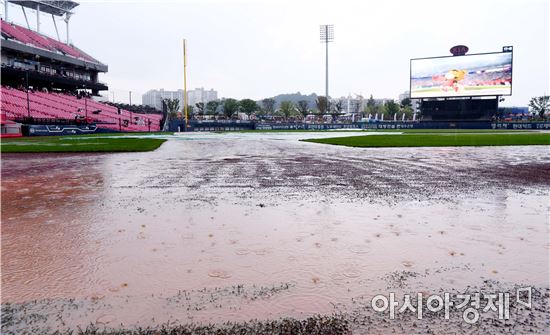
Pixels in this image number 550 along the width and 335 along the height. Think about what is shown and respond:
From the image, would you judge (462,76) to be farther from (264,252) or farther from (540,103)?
(540,103)

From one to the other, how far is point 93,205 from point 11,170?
24.1 feet

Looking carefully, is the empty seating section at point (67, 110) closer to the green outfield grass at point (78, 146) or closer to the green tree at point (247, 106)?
the green outfield grass at point (78, 146)

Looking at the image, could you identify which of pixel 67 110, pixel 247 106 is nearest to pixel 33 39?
pixel 67 110

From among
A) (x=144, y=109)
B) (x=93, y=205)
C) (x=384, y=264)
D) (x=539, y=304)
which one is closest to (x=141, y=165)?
(x=93, y=205)

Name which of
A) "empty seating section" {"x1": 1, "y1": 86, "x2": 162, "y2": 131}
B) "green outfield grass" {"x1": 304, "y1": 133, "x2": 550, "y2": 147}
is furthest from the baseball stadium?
"empty seating section" {"x1": 1, "y1": 86, "x2": 162, "y2": 131}

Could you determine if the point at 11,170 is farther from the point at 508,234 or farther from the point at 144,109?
the point at 144,109

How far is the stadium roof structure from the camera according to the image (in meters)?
69.1

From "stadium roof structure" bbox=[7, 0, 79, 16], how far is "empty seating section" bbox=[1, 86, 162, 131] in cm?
2005

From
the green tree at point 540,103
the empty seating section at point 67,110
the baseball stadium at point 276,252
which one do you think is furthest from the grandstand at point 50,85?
the green tree at point 540,103

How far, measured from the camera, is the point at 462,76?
6109 cm

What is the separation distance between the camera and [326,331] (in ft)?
9.00

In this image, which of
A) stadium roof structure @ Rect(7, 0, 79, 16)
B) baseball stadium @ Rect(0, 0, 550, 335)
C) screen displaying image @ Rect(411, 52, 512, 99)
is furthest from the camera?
stadium roof structure @ Rect(7, 0, 79, 16)

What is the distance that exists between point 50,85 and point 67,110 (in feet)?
56.1

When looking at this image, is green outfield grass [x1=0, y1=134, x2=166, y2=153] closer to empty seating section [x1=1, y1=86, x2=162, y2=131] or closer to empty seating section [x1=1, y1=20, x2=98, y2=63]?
empty seating section [x1=1, y1=86, x2=162, y2=131]
